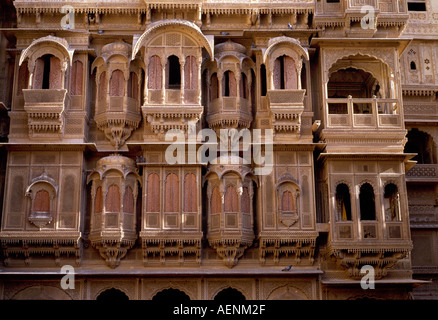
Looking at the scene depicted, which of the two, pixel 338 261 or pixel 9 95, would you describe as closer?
pixel 338 261

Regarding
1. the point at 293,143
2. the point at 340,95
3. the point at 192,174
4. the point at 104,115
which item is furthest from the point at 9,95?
the point at 340,95

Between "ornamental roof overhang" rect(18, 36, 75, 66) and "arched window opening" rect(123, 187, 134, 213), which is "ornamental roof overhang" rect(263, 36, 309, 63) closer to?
"arched window opening" rect(123, 187, 134, 213)

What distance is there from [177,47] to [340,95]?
5.91 metres

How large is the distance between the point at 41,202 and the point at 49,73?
3.96 meters

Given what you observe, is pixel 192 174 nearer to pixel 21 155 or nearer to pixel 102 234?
pixel 102 234

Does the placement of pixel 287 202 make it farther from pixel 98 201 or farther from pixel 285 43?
pixel 98 201

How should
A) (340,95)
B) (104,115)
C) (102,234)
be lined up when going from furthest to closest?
(340,95)
(104,115)
(102,234)

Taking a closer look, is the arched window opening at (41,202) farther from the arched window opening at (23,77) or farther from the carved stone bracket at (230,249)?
the carved stone bracket at (230,249)

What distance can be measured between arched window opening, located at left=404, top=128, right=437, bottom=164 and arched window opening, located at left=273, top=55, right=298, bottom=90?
16.4 ft

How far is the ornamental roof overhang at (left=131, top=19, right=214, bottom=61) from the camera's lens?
2011 cm

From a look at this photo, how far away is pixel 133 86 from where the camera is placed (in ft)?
67.3

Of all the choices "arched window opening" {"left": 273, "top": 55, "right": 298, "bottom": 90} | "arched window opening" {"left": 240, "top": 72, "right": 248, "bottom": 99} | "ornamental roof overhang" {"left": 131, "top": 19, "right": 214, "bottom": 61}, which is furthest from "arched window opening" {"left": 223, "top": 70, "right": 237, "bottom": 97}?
"arched window opening" {"left": 273, "top": 55, "right": 298, "bottom": 90}

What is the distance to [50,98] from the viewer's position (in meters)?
19.7

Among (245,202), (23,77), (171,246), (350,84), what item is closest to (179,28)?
(23,77)
